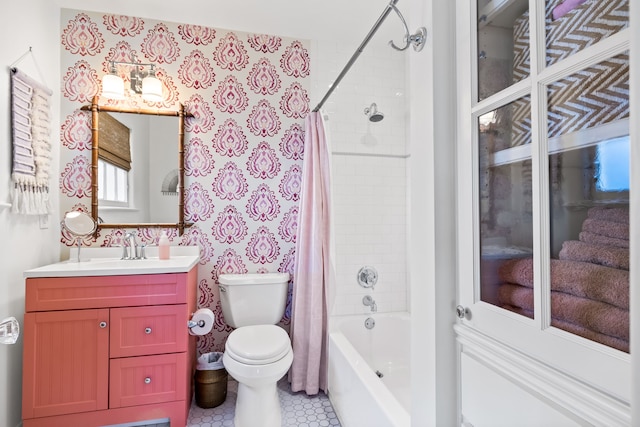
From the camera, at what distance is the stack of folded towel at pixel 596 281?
552 millimetres

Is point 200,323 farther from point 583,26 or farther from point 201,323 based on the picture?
point 583,26

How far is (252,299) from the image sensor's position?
7.19 ft

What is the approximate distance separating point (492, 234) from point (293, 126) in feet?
6.28

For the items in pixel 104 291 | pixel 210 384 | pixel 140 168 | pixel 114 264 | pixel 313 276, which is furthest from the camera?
pixel 140 168

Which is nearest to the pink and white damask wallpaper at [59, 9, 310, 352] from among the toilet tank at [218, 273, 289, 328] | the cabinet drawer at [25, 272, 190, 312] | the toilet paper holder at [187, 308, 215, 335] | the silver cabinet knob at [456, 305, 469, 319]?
the toilet tank at [218, 273, 289, 328]

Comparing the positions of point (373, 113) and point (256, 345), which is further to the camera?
point (373, 113)

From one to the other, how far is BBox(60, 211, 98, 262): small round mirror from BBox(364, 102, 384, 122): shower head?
2.03 metres

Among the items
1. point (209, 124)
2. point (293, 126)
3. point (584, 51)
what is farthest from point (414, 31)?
point (209, 124)

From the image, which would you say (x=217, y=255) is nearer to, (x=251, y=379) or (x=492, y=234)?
(x=251, y=379)

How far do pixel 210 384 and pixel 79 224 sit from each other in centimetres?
130

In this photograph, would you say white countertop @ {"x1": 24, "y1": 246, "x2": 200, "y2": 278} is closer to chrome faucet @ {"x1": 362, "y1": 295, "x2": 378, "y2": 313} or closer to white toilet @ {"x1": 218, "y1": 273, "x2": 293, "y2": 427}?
white toilet @ {"x1": 218, "y1": 273, "x2": 293, "y2": 427}

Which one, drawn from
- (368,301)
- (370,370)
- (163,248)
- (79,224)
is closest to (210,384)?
(163,248)

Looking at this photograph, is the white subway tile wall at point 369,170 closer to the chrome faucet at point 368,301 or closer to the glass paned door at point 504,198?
the chrome faucet at point 368,301

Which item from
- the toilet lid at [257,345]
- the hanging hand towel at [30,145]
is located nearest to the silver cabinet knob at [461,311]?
the toilet lid at [257,345]
